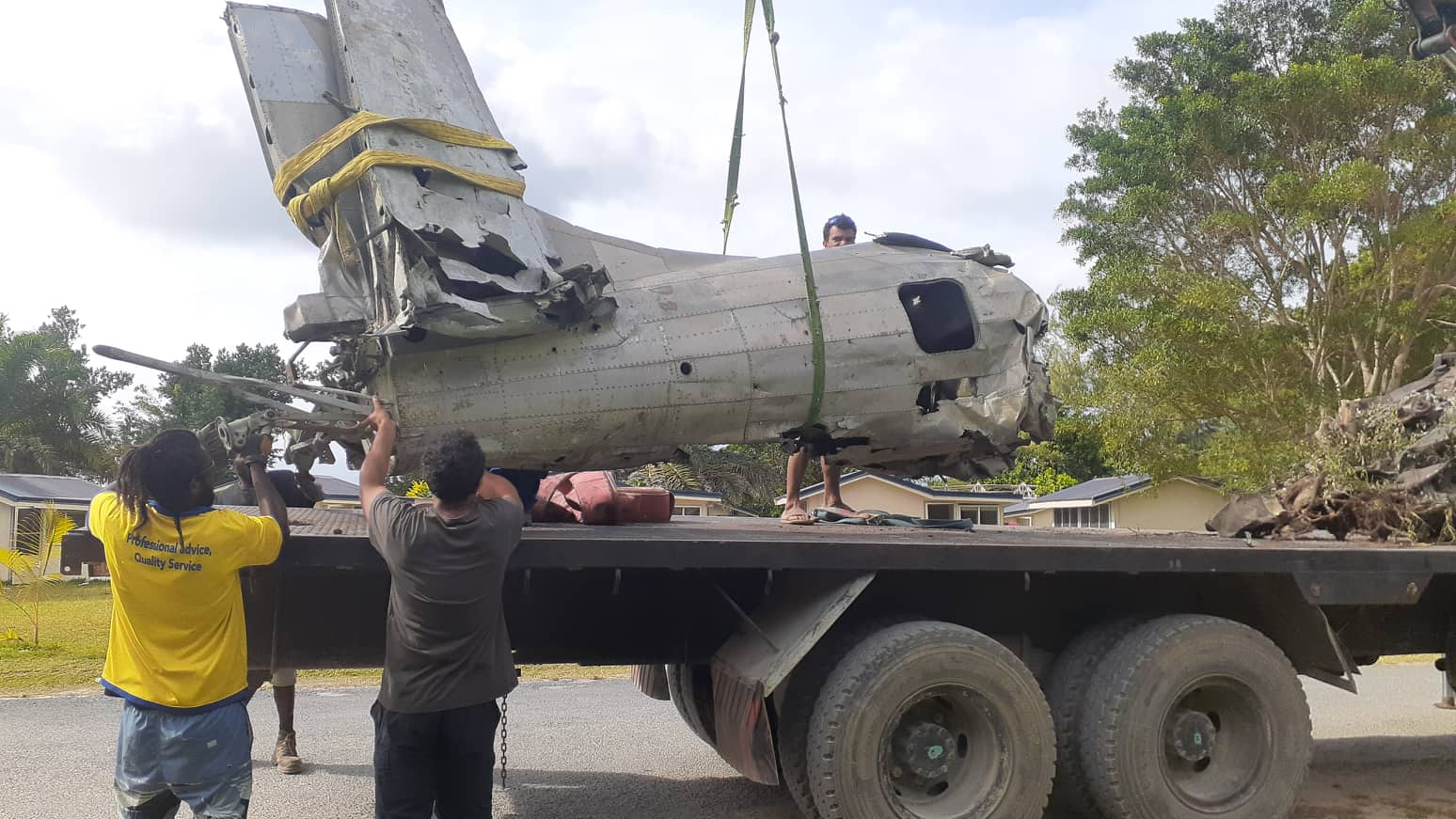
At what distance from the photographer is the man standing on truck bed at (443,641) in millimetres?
3574

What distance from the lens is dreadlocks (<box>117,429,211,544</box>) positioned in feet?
11.4

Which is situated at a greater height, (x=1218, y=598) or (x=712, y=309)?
(x=712, y=309)

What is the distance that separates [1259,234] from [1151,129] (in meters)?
3.15

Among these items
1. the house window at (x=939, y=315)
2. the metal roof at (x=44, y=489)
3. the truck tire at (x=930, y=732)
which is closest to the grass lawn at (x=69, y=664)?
the truck tire at (x=930, y=732)

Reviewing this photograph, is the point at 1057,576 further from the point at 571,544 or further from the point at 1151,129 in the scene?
the point at 1151,129

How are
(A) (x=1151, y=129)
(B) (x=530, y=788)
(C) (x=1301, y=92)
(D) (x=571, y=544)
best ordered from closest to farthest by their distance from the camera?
(D) (x=571, y=544) → (B) (x=530, y=788) → (C) (x=1301, y=92) → (A) (x=1151, y=129)

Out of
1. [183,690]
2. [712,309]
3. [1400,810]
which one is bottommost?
[1400,810]

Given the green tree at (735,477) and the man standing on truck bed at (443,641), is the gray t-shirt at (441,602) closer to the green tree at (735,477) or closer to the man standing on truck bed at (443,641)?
the man standing on truck bed at (443,641)

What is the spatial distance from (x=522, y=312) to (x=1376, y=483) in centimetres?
541

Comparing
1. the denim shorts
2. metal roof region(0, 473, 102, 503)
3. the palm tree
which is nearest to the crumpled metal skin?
the denim shorts

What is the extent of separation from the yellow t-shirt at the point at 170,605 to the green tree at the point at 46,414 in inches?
1421

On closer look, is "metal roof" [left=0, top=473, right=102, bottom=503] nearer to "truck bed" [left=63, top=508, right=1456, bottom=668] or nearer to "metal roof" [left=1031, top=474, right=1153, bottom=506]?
"metal roof" [left=1031, top=474, right=1153, bottom=506]

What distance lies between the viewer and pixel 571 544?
162 inches

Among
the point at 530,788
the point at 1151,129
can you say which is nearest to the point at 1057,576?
the point at 530,788
